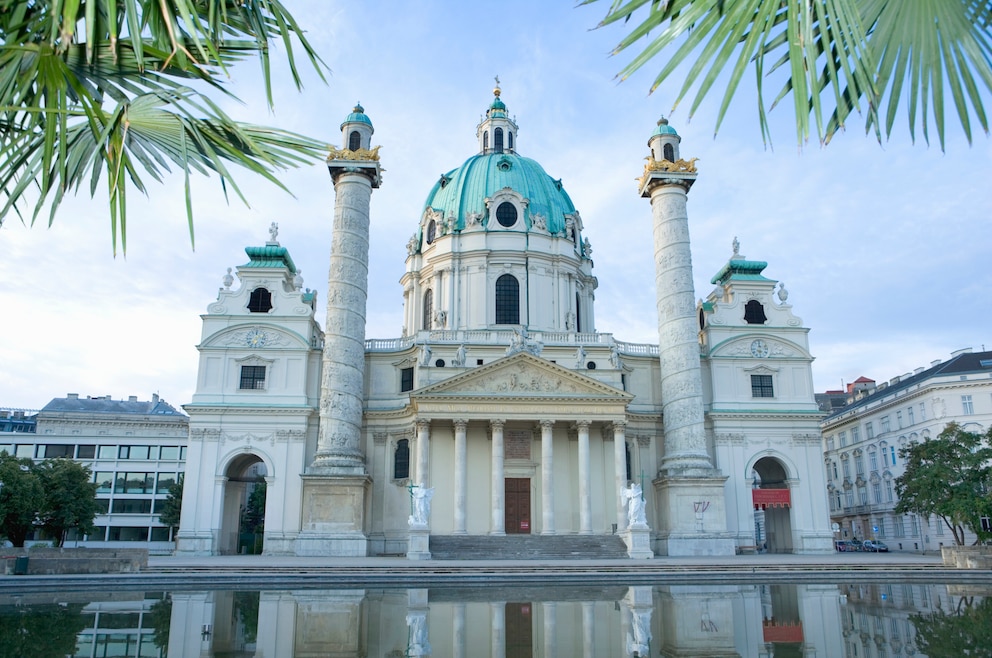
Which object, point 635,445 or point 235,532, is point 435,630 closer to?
point 635,445

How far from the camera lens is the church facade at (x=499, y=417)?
41031 mm

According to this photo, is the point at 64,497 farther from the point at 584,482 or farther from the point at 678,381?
the point at 678,381

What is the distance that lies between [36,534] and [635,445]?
161ft

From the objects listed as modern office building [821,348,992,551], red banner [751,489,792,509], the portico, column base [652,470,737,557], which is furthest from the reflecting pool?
modern office building [821,348,992,551]

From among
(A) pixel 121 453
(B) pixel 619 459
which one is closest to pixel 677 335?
(B) pixel 619 459

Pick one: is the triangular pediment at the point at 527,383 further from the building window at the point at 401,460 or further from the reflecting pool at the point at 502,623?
the reflecting pool at the point at 502,623

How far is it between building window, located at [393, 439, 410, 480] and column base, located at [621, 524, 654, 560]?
44.8 ft

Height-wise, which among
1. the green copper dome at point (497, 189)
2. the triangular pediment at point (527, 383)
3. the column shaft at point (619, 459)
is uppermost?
the green copper dome at point (497, 189)

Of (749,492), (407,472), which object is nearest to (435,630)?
(407,472)

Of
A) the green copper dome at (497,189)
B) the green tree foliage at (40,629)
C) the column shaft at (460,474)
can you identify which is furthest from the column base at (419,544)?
the green copper dome at (497,189)

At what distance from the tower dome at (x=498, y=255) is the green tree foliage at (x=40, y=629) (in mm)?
34847

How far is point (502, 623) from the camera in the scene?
47.1 ft

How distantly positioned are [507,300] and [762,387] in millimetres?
16463

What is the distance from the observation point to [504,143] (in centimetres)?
5953
